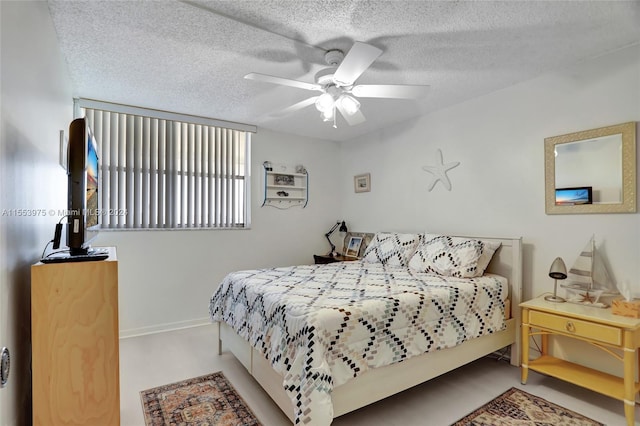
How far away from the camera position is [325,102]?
7.50ft

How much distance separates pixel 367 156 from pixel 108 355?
3775 mm

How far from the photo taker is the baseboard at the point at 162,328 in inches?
130

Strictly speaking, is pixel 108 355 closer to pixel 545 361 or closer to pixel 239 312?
pixel 239 312

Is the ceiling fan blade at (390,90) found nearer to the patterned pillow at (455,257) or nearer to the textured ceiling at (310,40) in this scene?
the textured ceiling at (310,40)

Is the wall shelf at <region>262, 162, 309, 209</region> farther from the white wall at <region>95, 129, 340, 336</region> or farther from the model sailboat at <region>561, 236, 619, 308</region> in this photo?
the model sailboat at <region>561, 236, 619, 308</region>

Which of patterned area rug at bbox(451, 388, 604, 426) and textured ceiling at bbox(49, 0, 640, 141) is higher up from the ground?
textured ceiling at bbox(49, 0, 640, 141)

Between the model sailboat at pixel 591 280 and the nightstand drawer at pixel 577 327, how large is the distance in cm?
32

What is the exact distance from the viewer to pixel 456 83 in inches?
110

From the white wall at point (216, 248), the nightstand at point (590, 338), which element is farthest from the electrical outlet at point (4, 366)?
the nightstand at point (590, 338)

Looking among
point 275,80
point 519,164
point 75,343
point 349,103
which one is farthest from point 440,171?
point 75,343

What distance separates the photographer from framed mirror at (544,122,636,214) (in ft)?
7.15

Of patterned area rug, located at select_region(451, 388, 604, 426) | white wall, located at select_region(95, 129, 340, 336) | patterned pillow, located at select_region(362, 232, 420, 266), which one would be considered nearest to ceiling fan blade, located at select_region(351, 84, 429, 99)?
patterned pillow, located at select_region(362, 232, 420, 266)

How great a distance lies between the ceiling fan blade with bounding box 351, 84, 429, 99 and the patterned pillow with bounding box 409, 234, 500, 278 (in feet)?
4.51

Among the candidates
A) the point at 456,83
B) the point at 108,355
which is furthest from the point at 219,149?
the point at 108,355
